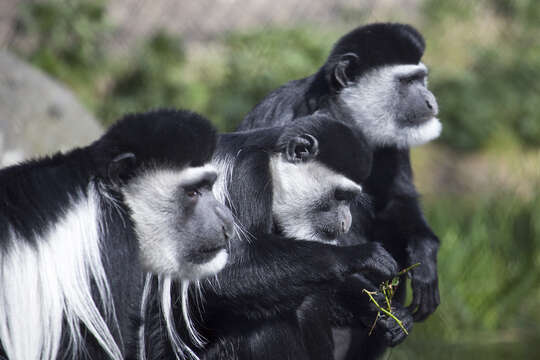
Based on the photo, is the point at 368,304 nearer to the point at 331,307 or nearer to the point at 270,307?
the point at 331,307

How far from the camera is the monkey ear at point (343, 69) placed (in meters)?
2.69

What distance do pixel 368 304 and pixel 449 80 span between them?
374cm

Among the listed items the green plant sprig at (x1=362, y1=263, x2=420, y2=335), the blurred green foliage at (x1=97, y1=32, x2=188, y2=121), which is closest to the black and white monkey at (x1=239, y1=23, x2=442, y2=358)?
the green plant sprig at (x1=362, y1=263, x2=420, y2=335)

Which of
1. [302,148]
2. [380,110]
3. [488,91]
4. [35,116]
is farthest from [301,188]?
[488,91]

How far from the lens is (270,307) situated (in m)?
2.04

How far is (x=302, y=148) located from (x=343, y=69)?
568mm

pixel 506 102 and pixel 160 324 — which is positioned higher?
pixel 160 324

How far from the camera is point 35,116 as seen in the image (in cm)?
375

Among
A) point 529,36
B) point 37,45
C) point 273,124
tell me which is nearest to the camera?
point 273,124

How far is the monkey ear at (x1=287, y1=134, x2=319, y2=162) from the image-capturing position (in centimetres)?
223

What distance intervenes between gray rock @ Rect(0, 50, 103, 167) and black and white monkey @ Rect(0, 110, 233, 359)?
1882 mm

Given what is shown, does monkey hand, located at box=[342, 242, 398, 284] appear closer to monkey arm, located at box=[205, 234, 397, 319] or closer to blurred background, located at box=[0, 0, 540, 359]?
monkey arm, located at box=[205, 234, 397, 319]

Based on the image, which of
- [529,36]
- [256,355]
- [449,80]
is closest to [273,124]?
[256,355]

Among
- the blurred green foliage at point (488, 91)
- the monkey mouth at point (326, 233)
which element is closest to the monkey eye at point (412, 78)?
the monkey mouth at point (326, 233)
